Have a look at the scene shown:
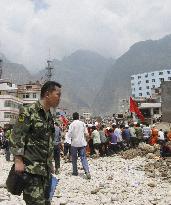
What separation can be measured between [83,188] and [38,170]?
5.97 metres

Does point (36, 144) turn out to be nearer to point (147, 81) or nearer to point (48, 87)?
point (48, 87)

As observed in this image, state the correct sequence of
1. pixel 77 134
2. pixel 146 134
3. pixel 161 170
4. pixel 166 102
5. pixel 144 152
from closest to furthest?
pixel 77 134, pixel 161 170, pixel 144 152, pixel 146 134, pixel 166 102

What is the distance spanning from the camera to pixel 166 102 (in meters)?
56.5

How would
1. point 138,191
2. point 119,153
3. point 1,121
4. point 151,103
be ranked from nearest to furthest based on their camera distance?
point 138,191
point 119,153
point 1,121
point 151,103

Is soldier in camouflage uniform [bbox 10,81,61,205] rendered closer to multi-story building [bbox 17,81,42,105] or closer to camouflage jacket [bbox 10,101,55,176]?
camouflage jacket [bbox 10,101,55,176]

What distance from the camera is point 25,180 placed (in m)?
4.66

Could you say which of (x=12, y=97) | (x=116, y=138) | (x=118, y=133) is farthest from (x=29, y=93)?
(x=116, y=138)

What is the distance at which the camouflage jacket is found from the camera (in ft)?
15.3

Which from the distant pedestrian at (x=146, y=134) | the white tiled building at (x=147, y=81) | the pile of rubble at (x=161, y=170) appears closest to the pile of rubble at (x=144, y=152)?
the pile of rubble at (x=161, y=170)

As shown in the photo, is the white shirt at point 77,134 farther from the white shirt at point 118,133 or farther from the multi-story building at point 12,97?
the multi-story building at point 12,97

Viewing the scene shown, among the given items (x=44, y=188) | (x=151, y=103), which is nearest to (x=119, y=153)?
(x=44, y=188)

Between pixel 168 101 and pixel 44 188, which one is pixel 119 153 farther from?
pixel 168 101

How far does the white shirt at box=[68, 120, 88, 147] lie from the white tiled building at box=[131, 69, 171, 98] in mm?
138541

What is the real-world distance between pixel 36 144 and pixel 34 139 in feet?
0.20
